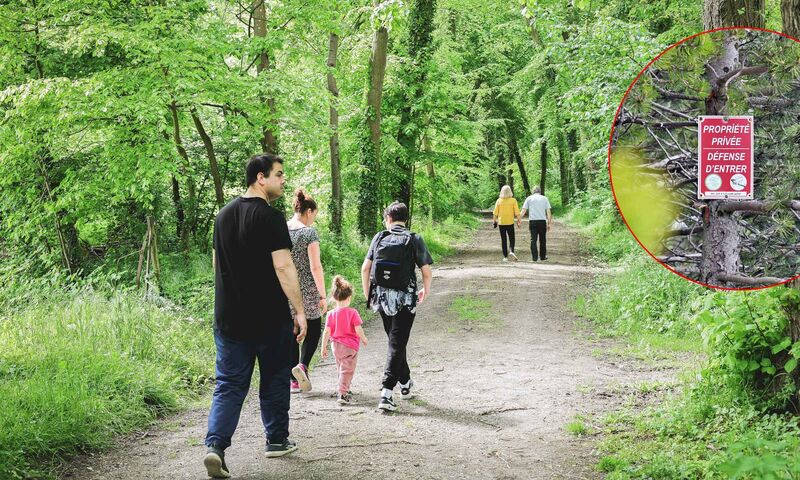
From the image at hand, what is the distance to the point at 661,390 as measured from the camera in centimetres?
708

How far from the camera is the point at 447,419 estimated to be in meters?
6.52

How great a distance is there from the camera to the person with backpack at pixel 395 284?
6.87 meters

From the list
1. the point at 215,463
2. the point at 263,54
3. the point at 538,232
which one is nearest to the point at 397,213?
the point at 215,463

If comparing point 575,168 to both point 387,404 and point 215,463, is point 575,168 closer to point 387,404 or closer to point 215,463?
point 387,404

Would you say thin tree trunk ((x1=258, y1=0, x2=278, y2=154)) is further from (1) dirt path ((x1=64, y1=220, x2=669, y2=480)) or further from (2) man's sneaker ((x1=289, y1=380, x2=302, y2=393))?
(2) man's sneaker ((x1=289, y1=380, x2=302, y2=393))

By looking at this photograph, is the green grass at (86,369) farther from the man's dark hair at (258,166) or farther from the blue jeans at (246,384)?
the man's dark hair at (258,166)

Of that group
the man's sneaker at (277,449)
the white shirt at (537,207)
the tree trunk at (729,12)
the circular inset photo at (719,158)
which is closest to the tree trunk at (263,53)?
the white shirt at (537,207)

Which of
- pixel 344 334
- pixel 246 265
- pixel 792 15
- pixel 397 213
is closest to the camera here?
pixel 792 15

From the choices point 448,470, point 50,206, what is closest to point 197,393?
point 448,470

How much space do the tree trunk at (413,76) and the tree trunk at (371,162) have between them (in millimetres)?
1265

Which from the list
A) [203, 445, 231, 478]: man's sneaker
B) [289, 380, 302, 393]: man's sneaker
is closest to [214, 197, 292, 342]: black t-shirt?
[203, 445, 231, 478]: man's sneaker

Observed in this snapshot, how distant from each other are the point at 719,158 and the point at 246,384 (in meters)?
3.90

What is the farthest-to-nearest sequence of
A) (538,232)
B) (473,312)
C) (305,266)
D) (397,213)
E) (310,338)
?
(538,232) → (473,312) → (310,338) → (305,266) → (397,213)

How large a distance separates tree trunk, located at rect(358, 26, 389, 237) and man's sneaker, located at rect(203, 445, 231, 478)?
14.8 m
